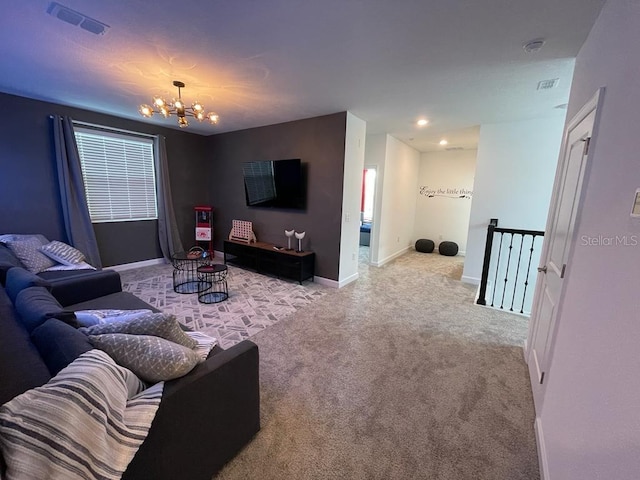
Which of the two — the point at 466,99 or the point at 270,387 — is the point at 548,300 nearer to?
the point at 270,387

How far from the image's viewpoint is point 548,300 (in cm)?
201

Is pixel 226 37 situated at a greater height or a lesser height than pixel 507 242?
greater

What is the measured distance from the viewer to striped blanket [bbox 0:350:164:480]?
70 centimetres

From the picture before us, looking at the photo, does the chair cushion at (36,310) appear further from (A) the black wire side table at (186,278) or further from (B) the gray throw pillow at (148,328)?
(A) the black wire side table at (186,278)

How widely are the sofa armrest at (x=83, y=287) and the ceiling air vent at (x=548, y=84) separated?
4792mm

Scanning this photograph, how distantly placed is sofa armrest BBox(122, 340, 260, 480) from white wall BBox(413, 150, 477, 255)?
6280mm

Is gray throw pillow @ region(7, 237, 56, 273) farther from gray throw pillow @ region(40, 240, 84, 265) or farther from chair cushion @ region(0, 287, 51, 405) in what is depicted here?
chair cushion @ region(0, 287, 51, 405)

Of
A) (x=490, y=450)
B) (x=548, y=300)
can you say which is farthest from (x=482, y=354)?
(x=490, y=450)

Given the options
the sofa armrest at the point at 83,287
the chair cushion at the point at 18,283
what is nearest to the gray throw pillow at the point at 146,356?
the chair cushion at the point at 18,283

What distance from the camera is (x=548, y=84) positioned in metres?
2.72

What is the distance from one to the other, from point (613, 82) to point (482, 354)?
86.8 inches

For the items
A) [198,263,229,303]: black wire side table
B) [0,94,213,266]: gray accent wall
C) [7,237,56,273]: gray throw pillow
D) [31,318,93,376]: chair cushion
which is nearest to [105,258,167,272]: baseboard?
[0,94,213,266]: gray accent wall

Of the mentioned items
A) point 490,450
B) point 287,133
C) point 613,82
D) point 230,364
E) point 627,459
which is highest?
point 287,133

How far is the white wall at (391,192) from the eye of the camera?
17.6 ft
